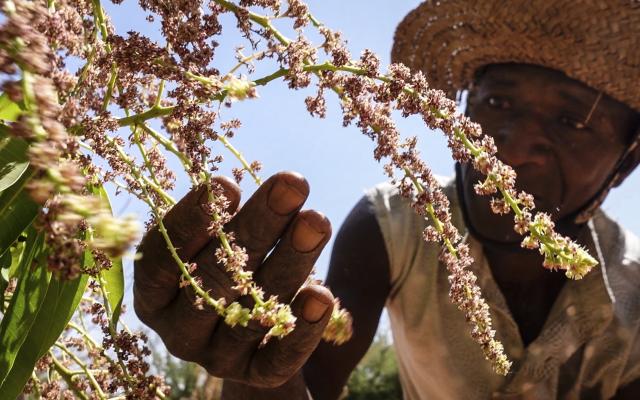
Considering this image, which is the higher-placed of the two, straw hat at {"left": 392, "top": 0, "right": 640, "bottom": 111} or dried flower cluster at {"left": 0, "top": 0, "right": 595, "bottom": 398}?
straw hat at {"left": 392, "top": 0, "right": 640, "bottom": 111}

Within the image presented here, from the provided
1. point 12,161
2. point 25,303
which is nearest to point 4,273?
point 25,303

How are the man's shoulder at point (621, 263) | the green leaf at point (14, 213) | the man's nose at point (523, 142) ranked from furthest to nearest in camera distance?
the man's shoulder at point (621, 263)
the man's nose at point (523, 142)
the green leaf at point (14, 213)

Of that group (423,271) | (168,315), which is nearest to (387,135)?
(168,315)

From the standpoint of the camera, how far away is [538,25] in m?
2.38

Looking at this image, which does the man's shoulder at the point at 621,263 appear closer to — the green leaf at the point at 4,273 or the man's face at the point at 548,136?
the man's face at the point at 548,136

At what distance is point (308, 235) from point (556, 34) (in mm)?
1590

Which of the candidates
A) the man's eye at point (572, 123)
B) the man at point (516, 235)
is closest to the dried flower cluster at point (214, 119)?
the man at point (516, 235)

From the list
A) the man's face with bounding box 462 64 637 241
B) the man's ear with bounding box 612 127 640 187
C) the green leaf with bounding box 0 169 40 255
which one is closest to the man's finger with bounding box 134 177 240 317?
the green leaf with bounding box 0 169 40 255

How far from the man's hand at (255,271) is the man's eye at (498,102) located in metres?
1.52

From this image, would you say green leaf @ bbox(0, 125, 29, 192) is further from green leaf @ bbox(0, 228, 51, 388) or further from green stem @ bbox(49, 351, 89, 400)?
green stem @ bbox(49, 351, 89, 400)

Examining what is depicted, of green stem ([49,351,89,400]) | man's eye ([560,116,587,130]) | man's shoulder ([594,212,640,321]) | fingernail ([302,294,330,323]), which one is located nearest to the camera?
green stem ([49,351,89,400])

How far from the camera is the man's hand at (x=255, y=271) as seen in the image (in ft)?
3.53

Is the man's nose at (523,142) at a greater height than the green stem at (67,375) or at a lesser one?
greater

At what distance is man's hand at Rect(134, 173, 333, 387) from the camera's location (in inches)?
42.4
